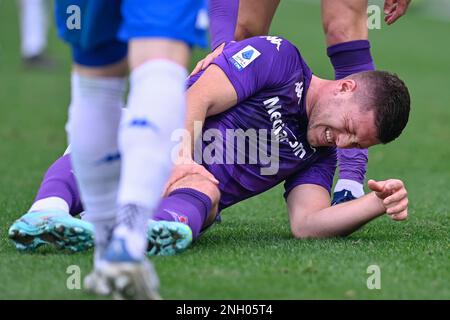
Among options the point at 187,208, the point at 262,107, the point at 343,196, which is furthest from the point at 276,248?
the point at 343,196

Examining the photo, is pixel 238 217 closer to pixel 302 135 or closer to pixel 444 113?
pixel 302 135

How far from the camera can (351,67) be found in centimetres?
478

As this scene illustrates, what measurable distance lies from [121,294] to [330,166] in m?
1.93

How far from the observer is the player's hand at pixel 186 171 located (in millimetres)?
3846

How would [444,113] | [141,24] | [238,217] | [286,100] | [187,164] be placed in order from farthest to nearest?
[444,113], [238,217], [286,100], [187,164], [141,24]

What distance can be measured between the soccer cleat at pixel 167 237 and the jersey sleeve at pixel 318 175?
3.07 ft

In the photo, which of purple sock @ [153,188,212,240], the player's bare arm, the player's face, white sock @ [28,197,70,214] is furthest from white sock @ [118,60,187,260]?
the player's face

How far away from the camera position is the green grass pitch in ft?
10.2

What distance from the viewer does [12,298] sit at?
2.94 meters

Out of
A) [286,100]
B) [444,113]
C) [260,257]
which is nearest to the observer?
[260,257]

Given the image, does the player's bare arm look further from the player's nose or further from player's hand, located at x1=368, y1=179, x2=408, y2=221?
the player's nose

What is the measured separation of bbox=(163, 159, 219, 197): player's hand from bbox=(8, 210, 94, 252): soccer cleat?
1.51 ft
